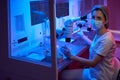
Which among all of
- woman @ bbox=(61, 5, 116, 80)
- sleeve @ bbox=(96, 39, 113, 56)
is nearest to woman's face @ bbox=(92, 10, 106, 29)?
woman @ bbox=(61, 5, 116, 80)

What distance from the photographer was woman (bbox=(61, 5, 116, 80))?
5.96 ft

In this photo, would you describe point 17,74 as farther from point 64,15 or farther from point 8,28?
point 64,15

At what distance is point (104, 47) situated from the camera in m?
1.81

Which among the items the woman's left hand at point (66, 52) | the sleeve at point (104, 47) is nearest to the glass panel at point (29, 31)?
the woman's left hand at point (66, 52)

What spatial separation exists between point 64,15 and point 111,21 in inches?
32.3

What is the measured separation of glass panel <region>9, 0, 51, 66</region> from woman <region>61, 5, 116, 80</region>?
0.83 ft

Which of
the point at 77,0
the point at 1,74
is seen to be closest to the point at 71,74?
Result: the point at 1,74

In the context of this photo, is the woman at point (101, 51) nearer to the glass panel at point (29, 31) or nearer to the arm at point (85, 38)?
the glass panel at point (29, 31)

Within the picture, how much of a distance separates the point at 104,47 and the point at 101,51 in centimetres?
4

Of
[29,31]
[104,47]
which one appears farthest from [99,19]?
[29,31]

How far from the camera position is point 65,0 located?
2.45 meters

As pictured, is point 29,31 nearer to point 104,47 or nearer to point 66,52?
point 66,52

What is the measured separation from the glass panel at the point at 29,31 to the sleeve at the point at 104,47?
0.44m

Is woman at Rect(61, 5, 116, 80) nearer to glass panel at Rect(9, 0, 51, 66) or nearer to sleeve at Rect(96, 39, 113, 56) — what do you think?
sleeve at Rect(96, 39, 113, 56)
